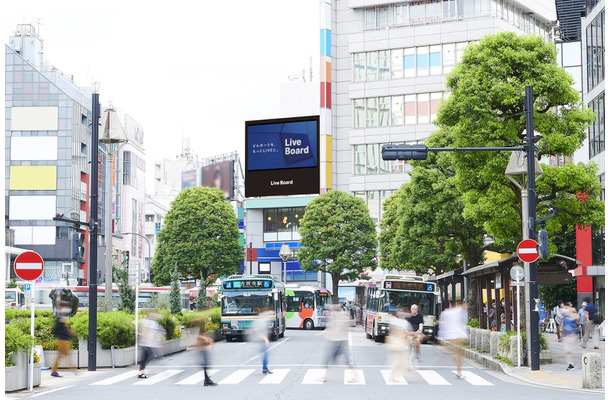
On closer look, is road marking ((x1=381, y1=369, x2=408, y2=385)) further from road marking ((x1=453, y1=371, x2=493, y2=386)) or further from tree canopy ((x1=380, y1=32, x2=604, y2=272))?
tree canopy ((x1=380, y1=32, x2=604, y2=272))

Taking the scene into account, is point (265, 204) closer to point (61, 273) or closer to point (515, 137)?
point (61, 273)

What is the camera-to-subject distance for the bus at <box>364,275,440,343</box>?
36.0 meters

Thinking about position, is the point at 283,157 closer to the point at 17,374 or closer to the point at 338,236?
the point at 17,374

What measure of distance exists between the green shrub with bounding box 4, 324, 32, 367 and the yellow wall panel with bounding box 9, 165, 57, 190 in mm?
59921

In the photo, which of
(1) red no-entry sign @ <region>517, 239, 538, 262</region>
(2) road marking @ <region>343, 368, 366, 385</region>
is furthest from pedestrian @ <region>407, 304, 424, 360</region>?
(1) red no-entry sign @ <region>517, 239, 538, 262</region>

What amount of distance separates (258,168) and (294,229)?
52.1m

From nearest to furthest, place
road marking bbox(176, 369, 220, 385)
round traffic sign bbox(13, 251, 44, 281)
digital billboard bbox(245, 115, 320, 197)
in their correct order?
round traffic sign bbox(13, 251, 44, 281) < road marking bbox(176, 369, 220, 385) < digital billboard bbox(245, 115, 320, 197)

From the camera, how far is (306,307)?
53188mm

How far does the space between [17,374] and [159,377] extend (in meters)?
4.27

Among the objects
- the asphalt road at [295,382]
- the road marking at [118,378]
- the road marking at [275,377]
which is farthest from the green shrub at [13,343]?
the road marking at [275,377]

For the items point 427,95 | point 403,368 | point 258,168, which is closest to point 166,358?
point 258,168

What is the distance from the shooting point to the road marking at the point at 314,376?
18453 millimetres

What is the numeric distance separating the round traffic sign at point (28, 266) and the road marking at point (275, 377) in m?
5.76

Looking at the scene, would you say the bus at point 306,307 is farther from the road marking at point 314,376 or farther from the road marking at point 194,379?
the road marking at point 194,379
